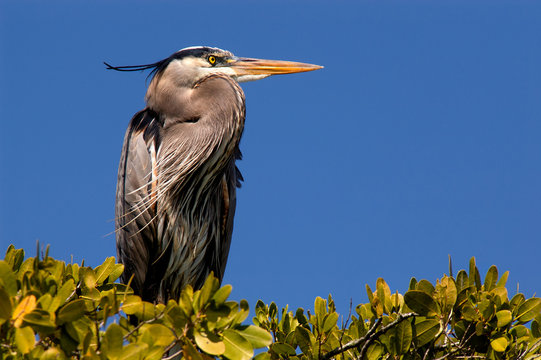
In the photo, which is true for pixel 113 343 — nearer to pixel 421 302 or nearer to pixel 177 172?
pixel 421 302

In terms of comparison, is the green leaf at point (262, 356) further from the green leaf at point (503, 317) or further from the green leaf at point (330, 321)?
the green leaf at point (503, 317)

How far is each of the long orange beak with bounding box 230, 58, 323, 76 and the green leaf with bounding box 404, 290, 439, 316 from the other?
8.85 ft

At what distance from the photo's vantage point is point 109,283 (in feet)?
9.36

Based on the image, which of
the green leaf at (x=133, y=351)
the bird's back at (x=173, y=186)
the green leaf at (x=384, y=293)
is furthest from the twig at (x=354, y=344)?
the bird's back at (x=173, y=186)

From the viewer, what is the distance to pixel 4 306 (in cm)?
186

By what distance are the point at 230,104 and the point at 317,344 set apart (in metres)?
2.03

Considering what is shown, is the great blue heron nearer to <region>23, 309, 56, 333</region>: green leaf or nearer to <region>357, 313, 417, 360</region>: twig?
<region>357, 313, 417, 360</region>: twig

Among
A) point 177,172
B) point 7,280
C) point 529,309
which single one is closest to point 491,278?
point 529,309

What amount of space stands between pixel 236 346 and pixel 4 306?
2.37 feet

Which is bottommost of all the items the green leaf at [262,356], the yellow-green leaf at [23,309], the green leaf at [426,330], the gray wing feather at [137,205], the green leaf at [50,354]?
the green leaf at [50,354]

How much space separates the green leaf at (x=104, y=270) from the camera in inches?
111

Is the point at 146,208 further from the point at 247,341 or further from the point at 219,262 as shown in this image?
the point at 247,341

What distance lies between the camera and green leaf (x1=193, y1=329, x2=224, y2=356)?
6.72 feet

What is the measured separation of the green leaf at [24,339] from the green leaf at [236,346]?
0.60m
